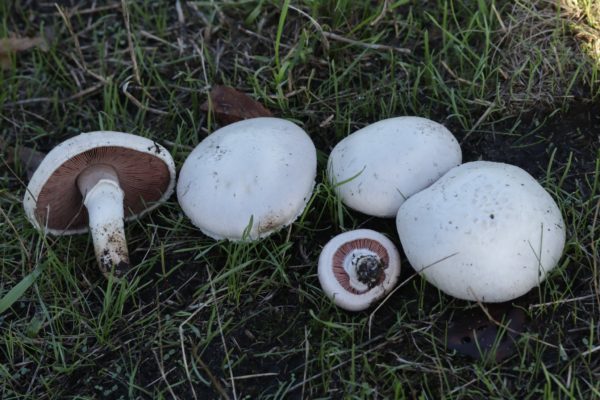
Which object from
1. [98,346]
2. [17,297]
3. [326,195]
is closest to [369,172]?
[326,195]

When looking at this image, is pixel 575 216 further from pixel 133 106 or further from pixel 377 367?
pixel 133 106

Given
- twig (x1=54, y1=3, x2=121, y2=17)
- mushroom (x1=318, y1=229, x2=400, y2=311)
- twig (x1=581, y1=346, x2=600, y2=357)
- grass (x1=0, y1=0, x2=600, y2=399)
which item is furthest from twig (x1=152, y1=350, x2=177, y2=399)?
twig (x1=54, y1=3, x2=121, y2=17)

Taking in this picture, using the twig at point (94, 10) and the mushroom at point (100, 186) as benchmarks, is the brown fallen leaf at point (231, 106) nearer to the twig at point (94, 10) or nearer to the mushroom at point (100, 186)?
the mushroom at point (100, 186)

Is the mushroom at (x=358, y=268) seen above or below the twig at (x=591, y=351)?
below

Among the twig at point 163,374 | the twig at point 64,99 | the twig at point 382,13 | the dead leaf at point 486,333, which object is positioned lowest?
the twig at point 163,374

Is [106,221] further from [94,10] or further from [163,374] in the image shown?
[94,10]

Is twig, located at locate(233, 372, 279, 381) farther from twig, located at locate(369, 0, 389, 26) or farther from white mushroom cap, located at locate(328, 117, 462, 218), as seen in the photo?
twig, located at locate(369, 0, 389, 26)

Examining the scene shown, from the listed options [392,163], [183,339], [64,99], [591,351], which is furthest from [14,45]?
[591,351]

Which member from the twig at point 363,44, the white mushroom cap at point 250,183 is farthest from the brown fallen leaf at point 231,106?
the twig at point 363,44
